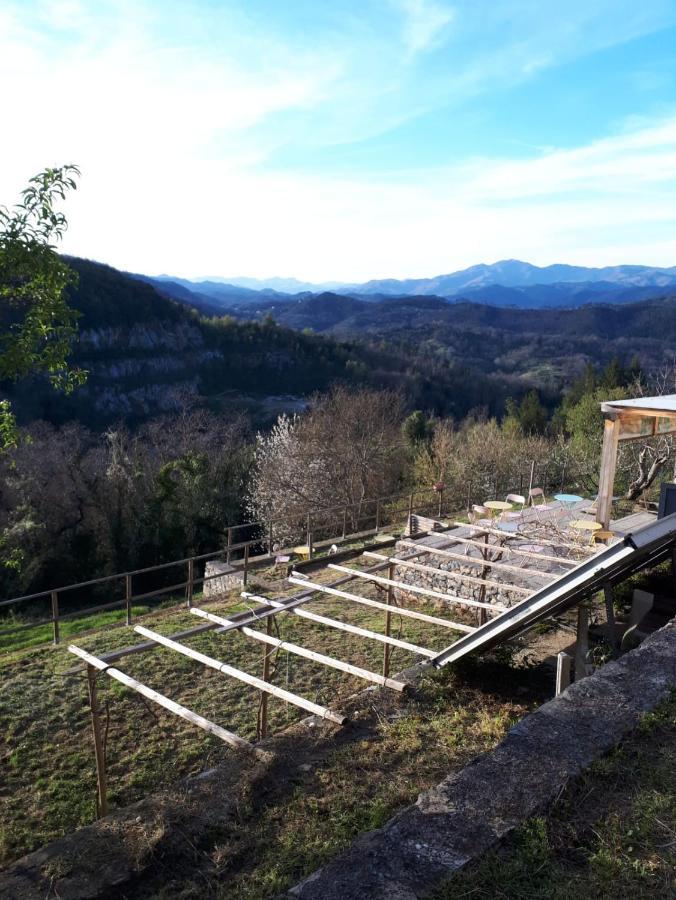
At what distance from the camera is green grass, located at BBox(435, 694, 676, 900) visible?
8.21ft

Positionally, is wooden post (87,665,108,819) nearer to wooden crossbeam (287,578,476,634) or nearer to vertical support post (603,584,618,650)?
wooden crossbeam (287,578,476,634)

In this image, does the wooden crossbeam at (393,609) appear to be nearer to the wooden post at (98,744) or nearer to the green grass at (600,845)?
the wooden post at (98,744)

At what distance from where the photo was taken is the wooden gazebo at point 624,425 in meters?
9.26

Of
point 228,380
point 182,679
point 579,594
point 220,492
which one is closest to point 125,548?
point 220,492

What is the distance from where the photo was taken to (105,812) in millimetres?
5055

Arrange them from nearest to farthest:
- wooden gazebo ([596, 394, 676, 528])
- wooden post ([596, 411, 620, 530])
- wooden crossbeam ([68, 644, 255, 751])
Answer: wooden crossbeam ([68, 644, 255, 751]), wooden gazebo ([596, 394, 676, 528]), wooden post ([596, 411, 620, 530])

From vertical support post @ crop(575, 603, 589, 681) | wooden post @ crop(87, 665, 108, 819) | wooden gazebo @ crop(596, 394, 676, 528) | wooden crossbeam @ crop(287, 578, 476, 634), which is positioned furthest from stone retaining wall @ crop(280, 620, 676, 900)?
wooden gazebo @ crop(596, 394, 676, 528)

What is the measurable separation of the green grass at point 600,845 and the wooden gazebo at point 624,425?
6741mm

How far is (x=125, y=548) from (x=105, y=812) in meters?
22.1

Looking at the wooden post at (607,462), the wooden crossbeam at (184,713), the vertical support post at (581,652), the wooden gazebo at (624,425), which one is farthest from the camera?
the wooden post at (607,462)

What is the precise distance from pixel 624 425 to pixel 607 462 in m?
0.59

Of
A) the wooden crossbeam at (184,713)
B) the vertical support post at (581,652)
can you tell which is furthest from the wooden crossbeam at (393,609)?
the wooden crossbeam at (184,713)

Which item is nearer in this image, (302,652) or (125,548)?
(302,652)

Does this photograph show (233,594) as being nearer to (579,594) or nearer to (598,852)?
(579,594)
